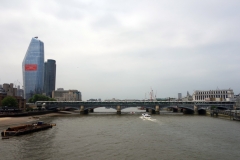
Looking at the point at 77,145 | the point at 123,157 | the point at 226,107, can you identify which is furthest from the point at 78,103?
the point at 123,157

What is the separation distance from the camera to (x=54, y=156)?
32.7 metres

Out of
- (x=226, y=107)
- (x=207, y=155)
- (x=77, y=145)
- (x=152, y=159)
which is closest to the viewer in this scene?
(x=152, y=159)

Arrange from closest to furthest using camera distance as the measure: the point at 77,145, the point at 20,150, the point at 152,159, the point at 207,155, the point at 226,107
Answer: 1. the point at 152,159
2. the point at 207,155
3. the point at 20,150
4. the point at 77,145
5. the point at 226,107

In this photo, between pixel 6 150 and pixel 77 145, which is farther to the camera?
pixel 77 145

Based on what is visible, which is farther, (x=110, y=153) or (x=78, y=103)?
(x=78, y=103)

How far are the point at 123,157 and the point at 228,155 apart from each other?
16.0 meters

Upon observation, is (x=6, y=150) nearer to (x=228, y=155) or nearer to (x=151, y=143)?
(x=151, y=143)

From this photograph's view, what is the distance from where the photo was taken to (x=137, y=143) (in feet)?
139

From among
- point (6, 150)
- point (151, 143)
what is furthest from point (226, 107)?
point (6, 150)

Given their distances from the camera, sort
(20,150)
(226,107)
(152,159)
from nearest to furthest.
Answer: (152,159), (20,150), (226,107)

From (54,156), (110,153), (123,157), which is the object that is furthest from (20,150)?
(123,157)

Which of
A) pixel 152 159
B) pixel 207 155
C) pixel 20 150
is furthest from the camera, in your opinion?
pixel 20 150

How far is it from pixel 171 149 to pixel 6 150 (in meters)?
27.3

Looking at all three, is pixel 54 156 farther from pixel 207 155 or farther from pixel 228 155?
pixel 228 155
